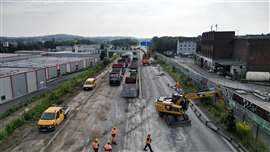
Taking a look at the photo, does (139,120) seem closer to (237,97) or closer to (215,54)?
(237,97)

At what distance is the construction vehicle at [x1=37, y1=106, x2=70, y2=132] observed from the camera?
19672 millimetres

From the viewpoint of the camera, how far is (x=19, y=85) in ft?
116

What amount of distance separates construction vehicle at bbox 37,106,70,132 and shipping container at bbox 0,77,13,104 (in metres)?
14.7

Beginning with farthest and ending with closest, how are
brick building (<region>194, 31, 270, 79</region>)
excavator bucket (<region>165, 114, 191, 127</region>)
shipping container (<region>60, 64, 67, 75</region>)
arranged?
shipping container (<region>60, 64, 67, 75</region>), brick building (<region>194, 31, 270, 79</region>), excavator bucket (<region>165, 114, 191, 127</region>)

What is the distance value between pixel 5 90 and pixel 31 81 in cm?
658

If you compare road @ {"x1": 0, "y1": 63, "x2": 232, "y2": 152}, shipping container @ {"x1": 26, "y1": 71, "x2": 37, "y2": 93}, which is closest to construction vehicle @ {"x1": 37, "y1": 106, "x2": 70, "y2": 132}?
road @ {"x1": 0, "y1": 63, "x2": 232, "y2": 152}

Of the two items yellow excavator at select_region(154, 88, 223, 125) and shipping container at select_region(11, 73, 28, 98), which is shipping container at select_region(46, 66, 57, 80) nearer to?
shipping container at select_region(11, 73, 28, 98)

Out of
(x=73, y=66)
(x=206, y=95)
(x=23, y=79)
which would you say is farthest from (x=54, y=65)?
(x=206, y=95)

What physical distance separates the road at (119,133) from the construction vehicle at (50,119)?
1.81ft

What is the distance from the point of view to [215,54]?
58.1 meters

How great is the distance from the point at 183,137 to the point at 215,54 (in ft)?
142

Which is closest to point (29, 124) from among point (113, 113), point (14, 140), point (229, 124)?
point (14, 140)

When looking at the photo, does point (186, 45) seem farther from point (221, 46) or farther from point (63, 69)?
point (63, 69)

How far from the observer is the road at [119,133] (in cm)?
1727
